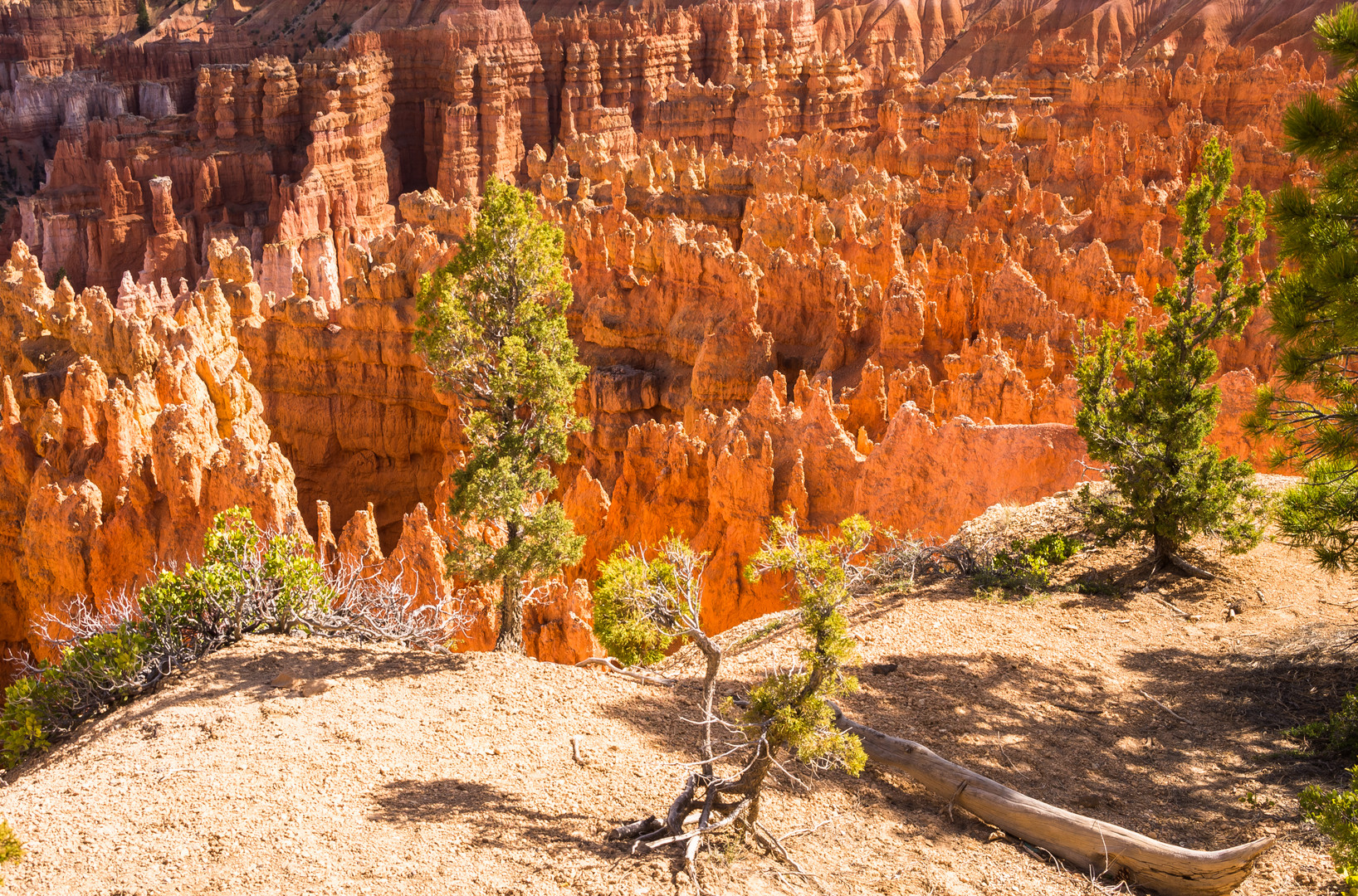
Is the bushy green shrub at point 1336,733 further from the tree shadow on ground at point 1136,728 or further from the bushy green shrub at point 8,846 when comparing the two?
the bushy green shrub at point 8,846

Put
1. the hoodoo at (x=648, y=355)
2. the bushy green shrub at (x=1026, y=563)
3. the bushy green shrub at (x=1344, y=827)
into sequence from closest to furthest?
1. the bushy green shrub at (x=1344, y=827)
2. the hoodoo at (x=648, y=355)
3. the bushy green shrub at (x=1026, y=563)

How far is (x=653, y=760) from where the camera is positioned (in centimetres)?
853

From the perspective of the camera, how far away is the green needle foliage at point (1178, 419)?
35.8ft

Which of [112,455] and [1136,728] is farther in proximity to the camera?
[112,455]

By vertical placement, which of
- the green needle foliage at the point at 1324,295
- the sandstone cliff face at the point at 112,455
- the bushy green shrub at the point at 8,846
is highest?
the green needle foliage at the point at 1324,295

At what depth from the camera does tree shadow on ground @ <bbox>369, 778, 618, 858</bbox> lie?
7406 mm

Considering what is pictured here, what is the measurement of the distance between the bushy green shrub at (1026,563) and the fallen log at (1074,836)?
3976 mm

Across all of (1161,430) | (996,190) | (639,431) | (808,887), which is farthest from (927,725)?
(996,190)

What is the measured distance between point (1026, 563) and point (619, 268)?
18.4 meters

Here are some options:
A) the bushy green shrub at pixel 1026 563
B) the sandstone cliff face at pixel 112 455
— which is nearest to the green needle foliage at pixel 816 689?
the bushy green shrub at pixel 1026 563

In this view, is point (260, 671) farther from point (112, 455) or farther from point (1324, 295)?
point (112, 455)

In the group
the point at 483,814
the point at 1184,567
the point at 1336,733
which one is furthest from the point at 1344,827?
the point at 1184,567

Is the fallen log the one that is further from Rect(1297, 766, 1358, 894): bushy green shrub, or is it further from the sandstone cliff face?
the sandstone cliff face

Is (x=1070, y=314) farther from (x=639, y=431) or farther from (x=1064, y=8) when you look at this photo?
(x=1064, y=8)
